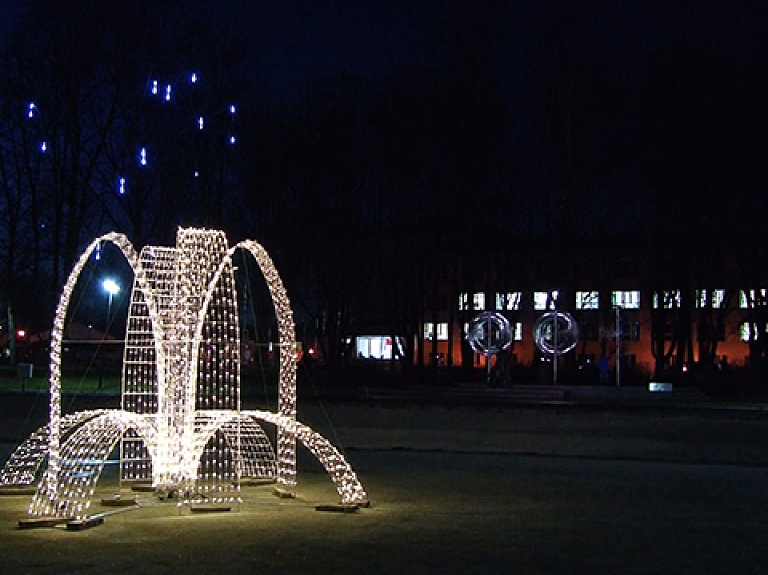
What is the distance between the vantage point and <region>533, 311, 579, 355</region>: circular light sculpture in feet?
123

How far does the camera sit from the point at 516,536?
36.6 ft

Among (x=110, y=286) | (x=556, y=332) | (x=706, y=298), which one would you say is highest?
(x=706, y=298)

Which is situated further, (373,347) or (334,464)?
(373,347)

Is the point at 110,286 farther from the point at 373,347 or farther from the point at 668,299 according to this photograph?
the point at 373,347

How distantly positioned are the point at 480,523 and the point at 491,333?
93.7 ft

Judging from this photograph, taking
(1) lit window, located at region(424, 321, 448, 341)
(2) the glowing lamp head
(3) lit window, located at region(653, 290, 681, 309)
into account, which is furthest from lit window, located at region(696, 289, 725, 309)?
(2) the glowing lamp head

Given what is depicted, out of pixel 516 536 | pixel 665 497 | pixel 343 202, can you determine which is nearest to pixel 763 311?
pixel 343 202

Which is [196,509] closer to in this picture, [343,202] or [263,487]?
[263,487]

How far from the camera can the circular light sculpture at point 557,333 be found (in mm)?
37412

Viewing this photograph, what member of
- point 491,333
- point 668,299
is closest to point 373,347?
point 668,299

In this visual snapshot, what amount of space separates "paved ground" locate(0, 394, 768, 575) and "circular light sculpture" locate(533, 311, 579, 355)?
15.5m

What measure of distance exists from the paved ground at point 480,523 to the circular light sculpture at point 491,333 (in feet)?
55.8

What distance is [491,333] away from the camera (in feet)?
132

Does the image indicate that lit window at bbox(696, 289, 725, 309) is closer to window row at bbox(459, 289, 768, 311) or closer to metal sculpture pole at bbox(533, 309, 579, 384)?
window row at bbox(459, 289, 768, 311)
